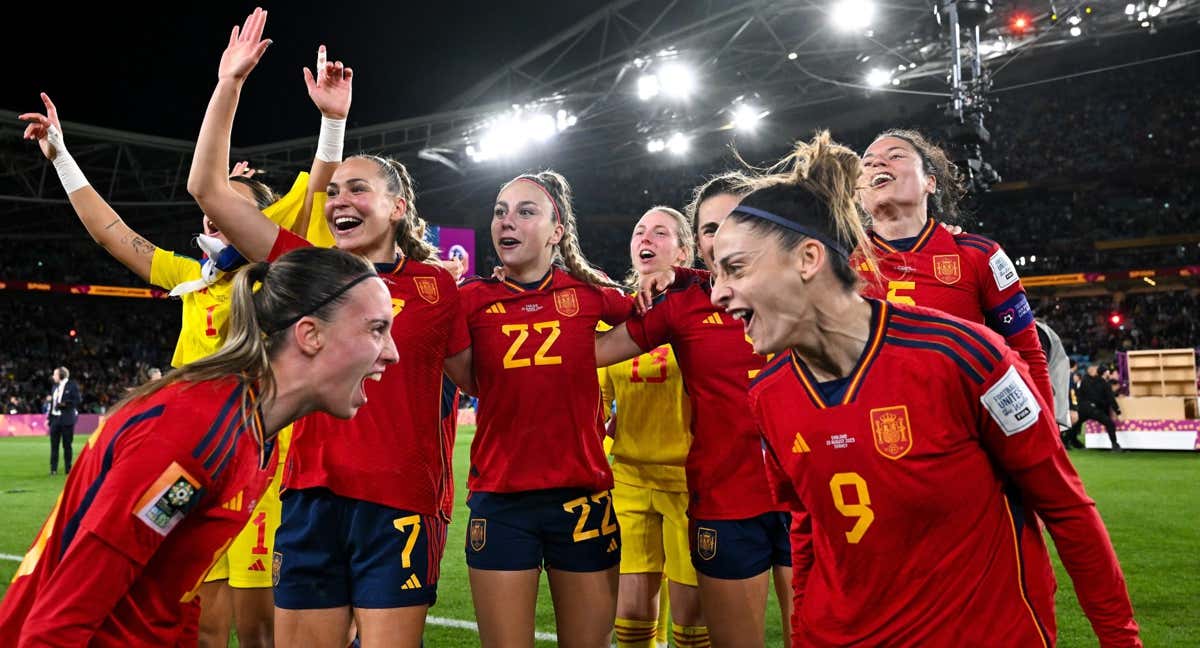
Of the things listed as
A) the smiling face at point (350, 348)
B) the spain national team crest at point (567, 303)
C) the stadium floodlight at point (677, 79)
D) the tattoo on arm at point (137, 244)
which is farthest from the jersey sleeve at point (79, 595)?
the stadium floodlight at point (677, 79)

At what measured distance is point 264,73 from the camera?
77.4 feet

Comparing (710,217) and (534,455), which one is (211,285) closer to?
(534,455)

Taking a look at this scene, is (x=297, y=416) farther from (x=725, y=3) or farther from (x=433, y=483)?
(x=725, y=3)

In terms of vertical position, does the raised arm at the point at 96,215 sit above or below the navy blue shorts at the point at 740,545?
above

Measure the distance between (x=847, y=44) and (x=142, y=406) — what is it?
21549 mm

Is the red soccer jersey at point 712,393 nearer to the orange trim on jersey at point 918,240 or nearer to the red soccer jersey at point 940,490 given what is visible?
the orange trim on jersey at point 918,240

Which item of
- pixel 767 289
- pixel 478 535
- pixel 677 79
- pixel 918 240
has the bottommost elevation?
pixel 478 535

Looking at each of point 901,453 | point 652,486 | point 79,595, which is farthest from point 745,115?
point 79,595

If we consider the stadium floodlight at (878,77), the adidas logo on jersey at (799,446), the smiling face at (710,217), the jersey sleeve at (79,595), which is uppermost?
the stadium floodlight at (878,77)

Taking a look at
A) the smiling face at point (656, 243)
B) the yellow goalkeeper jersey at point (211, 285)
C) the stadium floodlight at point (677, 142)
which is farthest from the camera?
the stadium floodlight at point (677, 142)

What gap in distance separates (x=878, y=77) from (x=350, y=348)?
2219 cm

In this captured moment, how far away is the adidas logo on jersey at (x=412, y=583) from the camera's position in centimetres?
325

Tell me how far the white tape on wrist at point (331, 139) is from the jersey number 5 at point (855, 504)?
2.38 m

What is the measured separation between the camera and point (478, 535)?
375cm
